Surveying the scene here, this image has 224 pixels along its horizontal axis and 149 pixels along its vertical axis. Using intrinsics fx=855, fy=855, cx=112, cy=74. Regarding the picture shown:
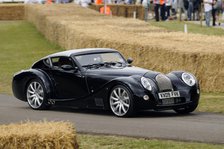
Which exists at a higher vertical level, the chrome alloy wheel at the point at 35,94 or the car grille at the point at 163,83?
the car grille at the point at 163,83

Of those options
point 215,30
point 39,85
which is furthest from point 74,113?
point 215,30

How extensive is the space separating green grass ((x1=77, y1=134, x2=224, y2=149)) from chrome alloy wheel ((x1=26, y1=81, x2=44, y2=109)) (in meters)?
4.86

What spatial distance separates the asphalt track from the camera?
12.7 metres

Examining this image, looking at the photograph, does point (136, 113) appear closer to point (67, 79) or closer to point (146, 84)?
point (146, 84)

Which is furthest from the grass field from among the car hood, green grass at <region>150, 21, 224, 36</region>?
green grass at <region>150, 21, 224, 36</region>

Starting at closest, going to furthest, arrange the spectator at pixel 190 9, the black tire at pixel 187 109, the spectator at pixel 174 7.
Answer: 1. the black tire at pixel 187 109
2. the spectator at pixel 190 9
3. the spectator at pixel 174 7

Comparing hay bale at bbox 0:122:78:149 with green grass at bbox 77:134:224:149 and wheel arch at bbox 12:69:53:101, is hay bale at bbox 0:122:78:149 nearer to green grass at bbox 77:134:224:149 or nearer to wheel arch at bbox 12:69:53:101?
green grass at bbox 77:134:224:149

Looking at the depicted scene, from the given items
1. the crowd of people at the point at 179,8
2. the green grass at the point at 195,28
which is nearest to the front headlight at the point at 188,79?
the green grass at the point at 195,28

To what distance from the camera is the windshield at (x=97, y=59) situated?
16.8m

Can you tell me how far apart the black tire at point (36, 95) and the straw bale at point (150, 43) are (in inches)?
171

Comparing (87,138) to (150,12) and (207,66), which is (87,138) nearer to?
(207,66)

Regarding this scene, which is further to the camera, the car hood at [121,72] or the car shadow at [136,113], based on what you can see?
the car shadow at [136,113]

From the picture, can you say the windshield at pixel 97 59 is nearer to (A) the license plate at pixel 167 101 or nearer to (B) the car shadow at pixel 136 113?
(B) the car shadow at pixel 136 113

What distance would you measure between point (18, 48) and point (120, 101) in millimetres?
21087
